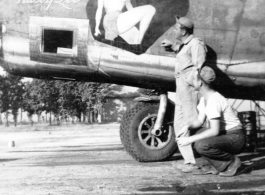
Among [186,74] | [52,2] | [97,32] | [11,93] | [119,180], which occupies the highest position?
[52,2]

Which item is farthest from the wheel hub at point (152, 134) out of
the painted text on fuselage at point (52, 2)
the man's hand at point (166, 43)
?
the painted text on fuselage at point (52, 2)

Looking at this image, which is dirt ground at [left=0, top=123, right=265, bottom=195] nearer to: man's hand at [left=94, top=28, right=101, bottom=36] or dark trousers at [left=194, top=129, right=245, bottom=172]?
dark trousers at [left=194, top=129, right=245, bottom=172]

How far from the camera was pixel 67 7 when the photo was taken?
226 inches

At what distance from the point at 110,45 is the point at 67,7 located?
0.84m

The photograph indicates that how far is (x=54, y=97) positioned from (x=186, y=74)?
1807 inches

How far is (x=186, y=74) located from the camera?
4.97 metres

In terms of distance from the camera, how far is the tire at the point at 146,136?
570 centimetres

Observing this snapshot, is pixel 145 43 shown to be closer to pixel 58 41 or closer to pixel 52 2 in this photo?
pixel 58 41

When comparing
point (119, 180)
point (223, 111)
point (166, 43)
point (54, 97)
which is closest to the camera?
point (119, 180)

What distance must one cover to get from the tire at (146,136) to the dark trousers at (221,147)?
135 centimetres

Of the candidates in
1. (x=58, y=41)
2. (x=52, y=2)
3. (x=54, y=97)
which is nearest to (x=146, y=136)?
(x=58, y=41)

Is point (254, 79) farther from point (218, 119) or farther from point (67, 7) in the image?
point (67, 7)

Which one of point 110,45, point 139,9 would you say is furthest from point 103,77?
point 139,9

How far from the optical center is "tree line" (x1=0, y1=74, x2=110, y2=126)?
160ft
